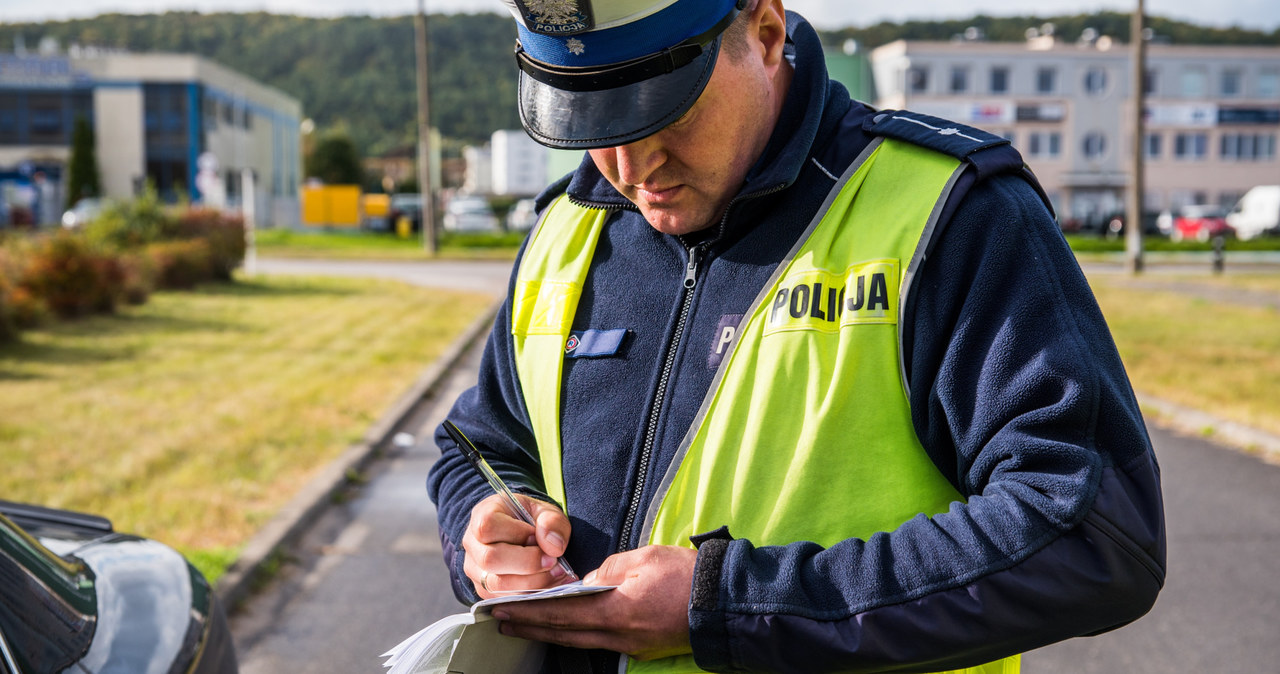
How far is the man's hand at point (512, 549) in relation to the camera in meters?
1.65

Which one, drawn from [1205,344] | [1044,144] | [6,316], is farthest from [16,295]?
[1044,144]

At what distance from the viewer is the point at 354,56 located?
126375 mm

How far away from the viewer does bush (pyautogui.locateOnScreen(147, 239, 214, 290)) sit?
19891 mm

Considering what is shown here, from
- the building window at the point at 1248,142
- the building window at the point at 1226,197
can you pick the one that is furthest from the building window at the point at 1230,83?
the building window at the point at 1226,197

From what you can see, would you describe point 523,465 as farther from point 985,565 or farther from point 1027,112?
point 1027,112

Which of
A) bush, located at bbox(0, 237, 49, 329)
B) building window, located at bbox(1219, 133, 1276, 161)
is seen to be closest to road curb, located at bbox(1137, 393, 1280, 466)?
bush, located at bbox(0, 237, 49, 329)

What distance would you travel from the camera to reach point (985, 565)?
4.40ft

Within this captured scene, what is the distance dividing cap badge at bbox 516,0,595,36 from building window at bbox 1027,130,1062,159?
67561mm

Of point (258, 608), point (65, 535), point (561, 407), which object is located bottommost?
point (258, 608)

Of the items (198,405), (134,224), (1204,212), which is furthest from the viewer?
(1204,212)

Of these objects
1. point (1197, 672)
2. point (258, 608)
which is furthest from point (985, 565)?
point (258, 608)

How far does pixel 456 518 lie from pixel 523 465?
0.16 metres

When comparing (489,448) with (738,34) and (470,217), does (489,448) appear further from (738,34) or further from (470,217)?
(470,217)

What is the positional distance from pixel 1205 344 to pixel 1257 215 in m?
39.9
